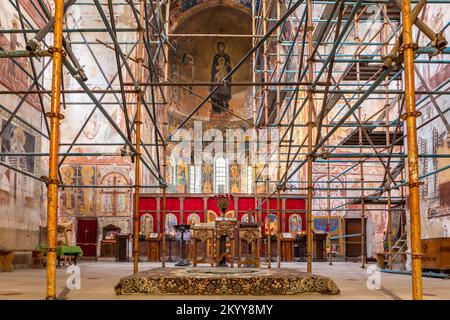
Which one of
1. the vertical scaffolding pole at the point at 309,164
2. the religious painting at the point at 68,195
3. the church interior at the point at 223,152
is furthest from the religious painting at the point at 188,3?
the vertical scaffolding pole at the point at 309,164

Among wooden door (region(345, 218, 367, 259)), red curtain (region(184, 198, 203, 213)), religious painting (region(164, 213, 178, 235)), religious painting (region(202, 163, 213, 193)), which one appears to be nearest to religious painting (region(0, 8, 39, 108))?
red curtain (region(184, 198, 203, 213))

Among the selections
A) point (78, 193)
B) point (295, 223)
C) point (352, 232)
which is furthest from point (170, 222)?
point (352, 232)

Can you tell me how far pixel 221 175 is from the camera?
39.3 metres

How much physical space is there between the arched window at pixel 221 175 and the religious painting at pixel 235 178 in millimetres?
407

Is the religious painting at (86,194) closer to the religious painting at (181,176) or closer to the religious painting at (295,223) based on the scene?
the religious painting at (295,223)

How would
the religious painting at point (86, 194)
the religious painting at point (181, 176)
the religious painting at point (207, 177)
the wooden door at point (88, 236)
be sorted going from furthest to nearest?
the religious painting at point (207, 177)
the religious painting at point (181, 176)
the religious painting at point (86, 194)
the wooden door at point (88, 236)

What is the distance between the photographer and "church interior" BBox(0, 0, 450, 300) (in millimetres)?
6574

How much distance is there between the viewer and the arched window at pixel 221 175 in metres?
38.9

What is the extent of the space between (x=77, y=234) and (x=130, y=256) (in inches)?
101

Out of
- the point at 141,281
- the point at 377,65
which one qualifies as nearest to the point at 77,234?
the point at 377,65

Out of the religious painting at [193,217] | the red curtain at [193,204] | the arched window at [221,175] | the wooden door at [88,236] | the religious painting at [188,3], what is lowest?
the wooden door at [88,236]

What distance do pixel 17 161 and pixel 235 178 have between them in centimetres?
2574
